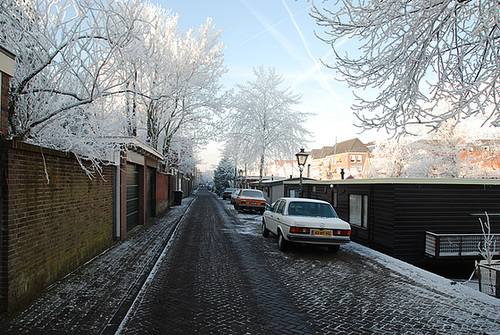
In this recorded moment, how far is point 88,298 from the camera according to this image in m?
5.22

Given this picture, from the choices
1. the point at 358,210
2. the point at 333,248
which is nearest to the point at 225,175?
the point at 358,210

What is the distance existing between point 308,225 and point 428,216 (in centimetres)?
483

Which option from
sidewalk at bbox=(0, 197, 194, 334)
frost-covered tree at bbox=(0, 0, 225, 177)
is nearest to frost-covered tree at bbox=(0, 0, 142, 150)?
frost-covered tree at bbox=(0, 0, 225, 177)

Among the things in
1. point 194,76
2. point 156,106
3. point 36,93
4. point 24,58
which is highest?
point 194,76

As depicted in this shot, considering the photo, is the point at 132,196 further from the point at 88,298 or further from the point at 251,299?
the point at 251,299

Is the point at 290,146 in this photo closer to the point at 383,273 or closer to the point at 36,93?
the point at 383,273

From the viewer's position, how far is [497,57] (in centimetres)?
432

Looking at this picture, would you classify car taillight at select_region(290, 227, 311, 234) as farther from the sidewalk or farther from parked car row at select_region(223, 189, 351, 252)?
the sidewalk

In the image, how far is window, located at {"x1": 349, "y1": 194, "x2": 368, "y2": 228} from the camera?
12266 mm

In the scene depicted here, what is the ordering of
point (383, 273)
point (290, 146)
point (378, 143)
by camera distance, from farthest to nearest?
point (378, 143) → point (290, 146) → point (383, 273)

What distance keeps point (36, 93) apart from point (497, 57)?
7.34 metres

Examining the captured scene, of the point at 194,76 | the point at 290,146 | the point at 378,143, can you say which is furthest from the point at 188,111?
the point at 378,143

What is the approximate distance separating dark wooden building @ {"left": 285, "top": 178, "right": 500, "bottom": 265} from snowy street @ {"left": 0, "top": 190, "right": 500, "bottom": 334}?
6.99 feet

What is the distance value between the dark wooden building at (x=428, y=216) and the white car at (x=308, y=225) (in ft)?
7.73
